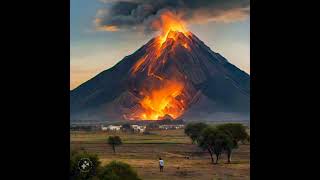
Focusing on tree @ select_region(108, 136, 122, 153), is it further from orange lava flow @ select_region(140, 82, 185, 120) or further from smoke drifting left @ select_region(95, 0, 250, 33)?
smoke drifting left @ select_region(95, 0, 250, 33)

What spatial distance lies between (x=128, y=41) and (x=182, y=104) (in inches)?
70.0

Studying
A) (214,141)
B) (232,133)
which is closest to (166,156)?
(214,141)

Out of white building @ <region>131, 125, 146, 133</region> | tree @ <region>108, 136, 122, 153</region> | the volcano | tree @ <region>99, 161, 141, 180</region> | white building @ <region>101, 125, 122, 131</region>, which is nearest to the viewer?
the volcano

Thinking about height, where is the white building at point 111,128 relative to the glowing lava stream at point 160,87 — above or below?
below

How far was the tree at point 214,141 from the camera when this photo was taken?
36.7 feet

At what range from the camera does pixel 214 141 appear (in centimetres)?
1113

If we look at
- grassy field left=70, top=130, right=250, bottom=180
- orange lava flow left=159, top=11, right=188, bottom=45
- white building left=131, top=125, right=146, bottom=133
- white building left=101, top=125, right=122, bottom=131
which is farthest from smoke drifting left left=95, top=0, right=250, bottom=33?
grassy field left=70, top=130, right=250, bottom=180

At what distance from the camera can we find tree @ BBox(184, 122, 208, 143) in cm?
1062

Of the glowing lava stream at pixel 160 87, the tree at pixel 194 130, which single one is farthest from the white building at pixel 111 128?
the tree at pixel 194 130

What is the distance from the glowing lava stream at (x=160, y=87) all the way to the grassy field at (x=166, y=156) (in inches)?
39.0

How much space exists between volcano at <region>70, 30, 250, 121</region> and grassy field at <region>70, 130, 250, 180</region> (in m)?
0.90

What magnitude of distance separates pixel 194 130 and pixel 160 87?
5.71 ft

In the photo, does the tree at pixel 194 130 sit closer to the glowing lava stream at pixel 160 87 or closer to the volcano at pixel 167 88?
the volcano at pixel 167 88

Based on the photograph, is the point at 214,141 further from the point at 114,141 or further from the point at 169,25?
the point at 169,25
